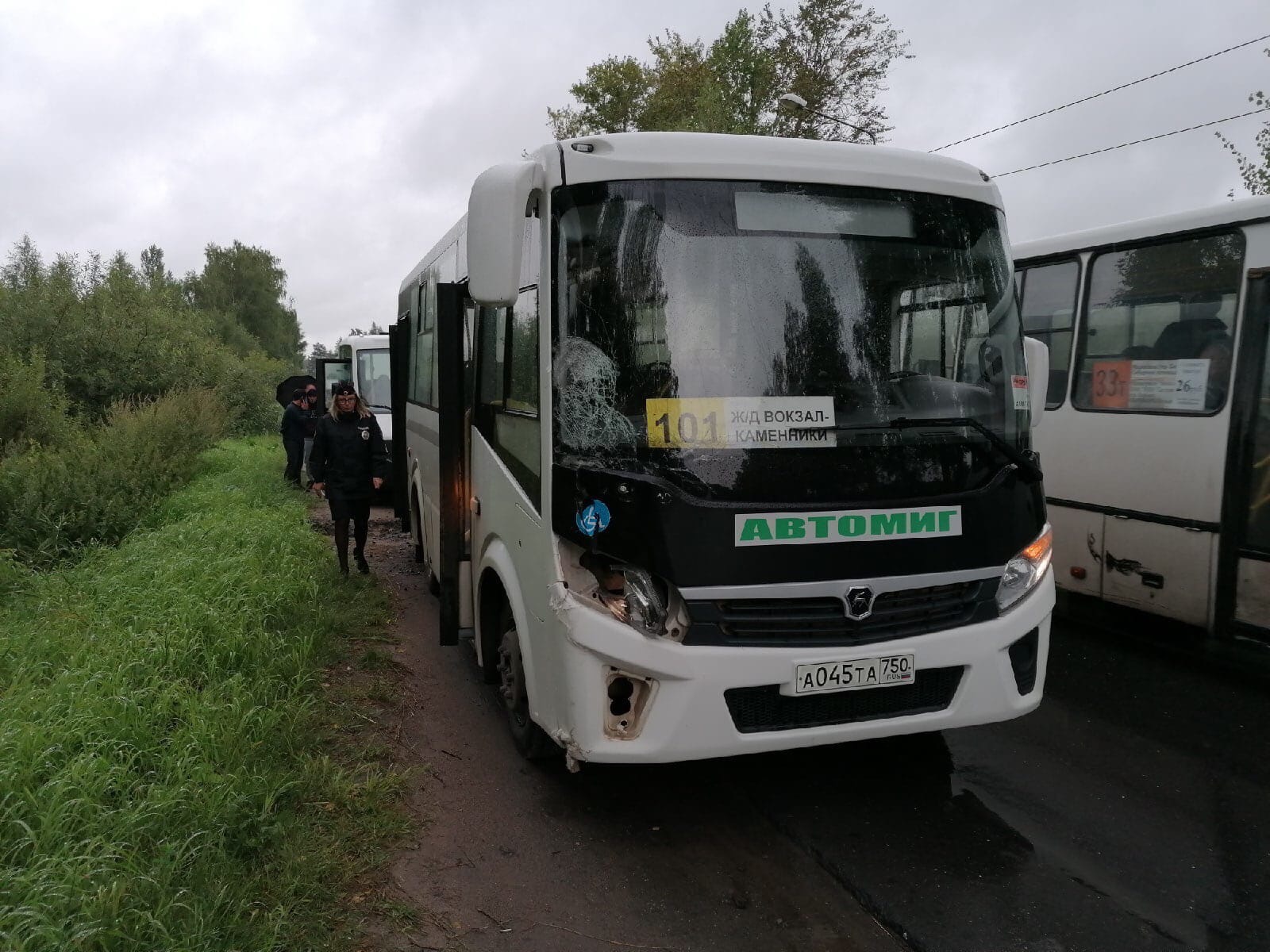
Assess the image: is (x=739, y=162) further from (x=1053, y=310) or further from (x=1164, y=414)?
(x=1053, y=310)

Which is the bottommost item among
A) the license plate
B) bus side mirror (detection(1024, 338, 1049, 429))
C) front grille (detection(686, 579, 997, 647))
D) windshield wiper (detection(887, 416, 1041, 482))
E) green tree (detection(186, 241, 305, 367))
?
the license plate

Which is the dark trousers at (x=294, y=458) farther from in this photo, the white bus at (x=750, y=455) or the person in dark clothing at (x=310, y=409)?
the white bus at (x=750, y=455)

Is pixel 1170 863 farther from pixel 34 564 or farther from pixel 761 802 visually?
pixel 34 564

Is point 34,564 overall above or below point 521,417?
below

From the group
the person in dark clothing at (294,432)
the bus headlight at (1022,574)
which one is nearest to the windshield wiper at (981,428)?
the bus headlight at (1022,574)

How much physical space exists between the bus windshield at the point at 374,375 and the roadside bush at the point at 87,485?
300cm

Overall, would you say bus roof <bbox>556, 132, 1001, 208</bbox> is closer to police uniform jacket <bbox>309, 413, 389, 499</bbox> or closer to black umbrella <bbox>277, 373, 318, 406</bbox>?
police uniform jacket <bbox>309, 413, 389, 499</bbox>

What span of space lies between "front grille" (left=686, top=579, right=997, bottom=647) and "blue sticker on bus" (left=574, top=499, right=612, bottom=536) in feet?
1.42

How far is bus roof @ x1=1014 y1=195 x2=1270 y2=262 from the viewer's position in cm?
573

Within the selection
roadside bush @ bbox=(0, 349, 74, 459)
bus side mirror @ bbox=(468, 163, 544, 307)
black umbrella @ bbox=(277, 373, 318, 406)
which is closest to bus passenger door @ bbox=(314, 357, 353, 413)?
black umbrella @ bbox=(277, 373, 318, 406)

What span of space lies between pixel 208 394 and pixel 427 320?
15003 mm

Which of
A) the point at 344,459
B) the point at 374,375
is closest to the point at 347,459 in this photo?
the point at 344,459

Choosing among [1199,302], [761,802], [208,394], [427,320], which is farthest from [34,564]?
[208,394]

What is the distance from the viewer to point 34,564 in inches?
368
